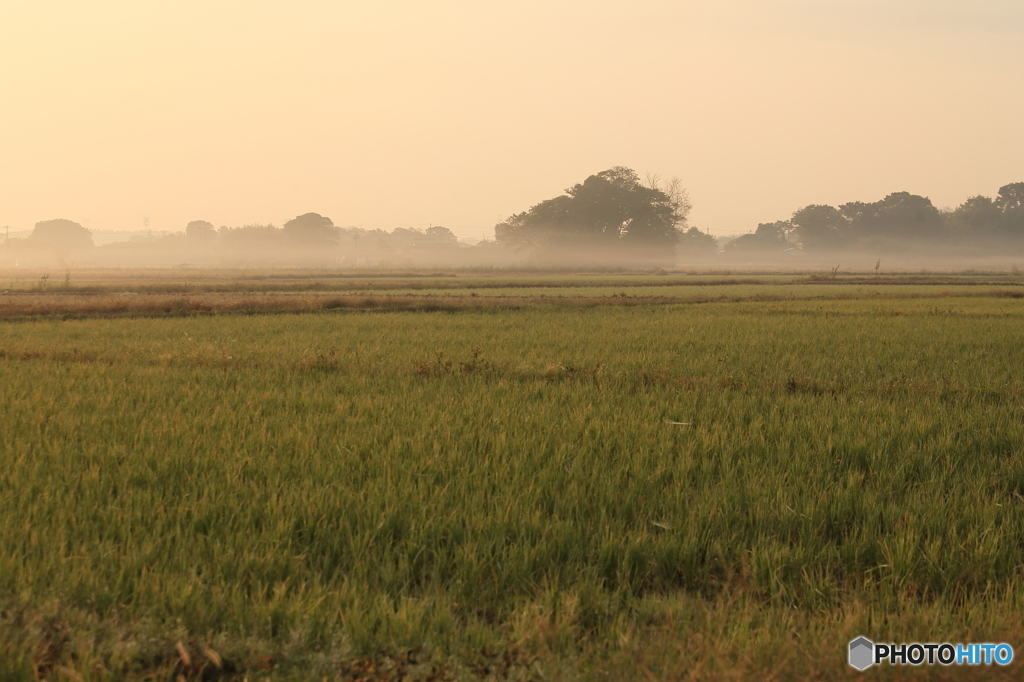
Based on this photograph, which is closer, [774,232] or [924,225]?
[924,225]

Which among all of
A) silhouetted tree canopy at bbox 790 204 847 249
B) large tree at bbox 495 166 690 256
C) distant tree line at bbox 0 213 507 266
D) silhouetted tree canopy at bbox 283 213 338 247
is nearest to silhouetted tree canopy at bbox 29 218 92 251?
distant tree line at bbox 0 213 507 266

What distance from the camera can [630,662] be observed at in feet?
7.47

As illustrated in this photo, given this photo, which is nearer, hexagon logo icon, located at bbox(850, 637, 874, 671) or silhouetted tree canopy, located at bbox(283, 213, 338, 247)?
hexagon logo icon, located at bbox(850, 637, 874, 671)

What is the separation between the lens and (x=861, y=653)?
2277 mm

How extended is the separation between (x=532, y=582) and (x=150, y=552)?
1659mm

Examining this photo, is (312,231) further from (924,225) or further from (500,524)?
(500,524)

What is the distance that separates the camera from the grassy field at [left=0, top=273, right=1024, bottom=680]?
7.70 ft

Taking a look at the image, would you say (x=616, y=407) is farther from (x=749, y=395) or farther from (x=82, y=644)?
(x=82, y=644)

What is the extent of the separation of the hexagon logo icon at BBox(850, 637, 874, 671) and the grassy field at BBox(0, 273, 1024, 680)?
0.07 metres

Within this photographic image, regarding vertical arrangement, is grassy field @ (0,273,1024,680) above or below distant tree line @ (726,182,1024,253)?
below

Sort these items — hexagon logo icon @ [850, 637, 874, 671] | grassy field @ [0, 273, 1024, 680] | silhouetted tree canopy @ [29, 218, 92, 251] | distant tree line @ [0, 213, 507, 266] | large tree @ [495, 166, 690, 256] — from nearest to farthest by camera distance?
hexagon logo icon @ [850, 637, 874, 671]
grassy field @ [0, 273, 1024, 680]
large tree @ [495, 166, 690, 256]
distant tree line @ [0, 213, 507, 266]
silhouetted tree canopy @ [29, 218, 92, 251]

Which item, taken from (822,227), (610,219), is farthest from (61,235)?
(822,227)

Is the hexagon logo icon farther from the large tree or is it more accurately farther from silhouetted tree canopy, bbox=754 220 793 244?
silhouetted tree canopy, bbox=754 220 793 244

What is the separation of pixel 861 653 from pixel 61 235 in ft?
520
